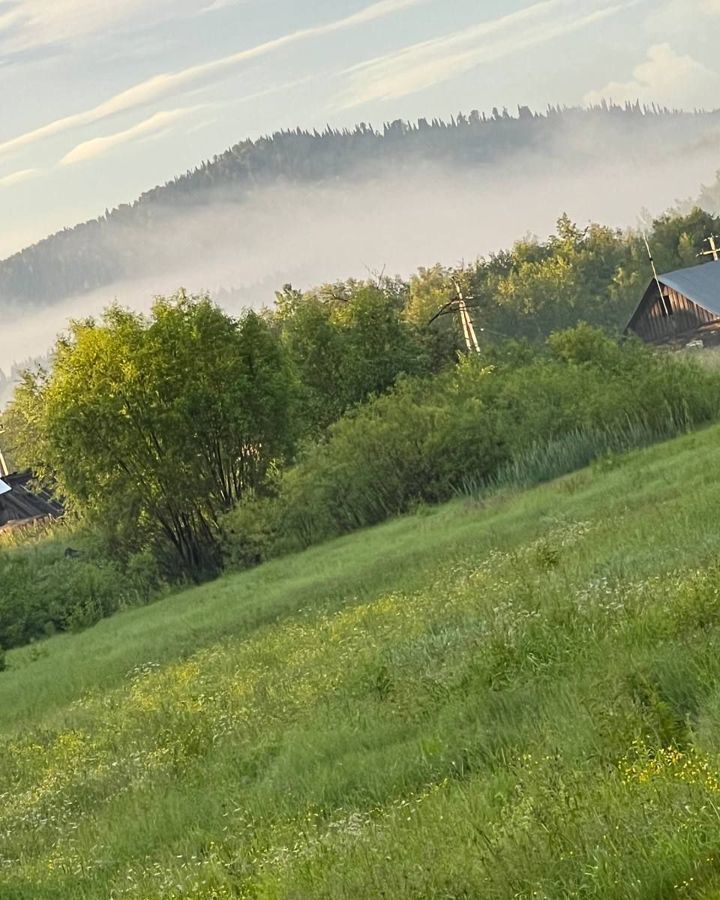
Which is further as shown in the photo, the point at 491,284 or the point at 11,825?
the point at 491,284

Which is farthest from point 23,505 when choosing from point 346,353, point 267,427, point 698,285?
point 267,427

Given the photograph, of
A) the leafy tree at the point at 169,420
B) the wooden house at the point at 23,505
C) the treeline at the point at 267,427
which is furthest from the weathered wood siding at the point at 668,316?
the leafy tree at the point at 169,420

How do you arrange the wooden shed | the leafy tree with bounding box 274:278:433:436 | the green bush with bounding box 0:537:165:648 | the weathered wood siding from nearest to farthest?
the green bush with bounding box 0:537:165:648 → the leafy tree with bounding box 274:278:433:436 → the wooden shed → the weathered wood siding

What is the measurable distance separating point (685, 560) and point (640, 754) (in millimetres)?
6090

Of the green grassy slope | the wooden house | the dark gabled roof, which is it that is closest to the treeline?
the green grassy slope

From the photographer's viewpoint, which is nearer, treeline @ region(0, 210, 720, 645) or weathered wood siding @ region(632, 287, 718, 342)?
treeline @ region(0, 210, 720, 645)

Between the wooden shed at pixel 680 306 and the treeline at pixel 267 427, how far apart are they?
27860 millimetres

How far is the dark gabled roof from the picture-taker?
258ft

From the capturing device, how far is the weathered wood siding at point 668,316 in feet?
260

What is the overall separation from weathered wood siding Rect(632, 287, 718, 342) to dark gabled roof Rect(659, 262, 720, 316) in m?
0.46

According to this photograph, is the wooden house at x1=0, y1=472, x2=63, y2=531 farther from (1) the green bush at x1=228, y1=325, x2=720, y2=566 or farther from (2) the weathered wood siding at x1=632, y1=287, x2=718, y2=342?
(1) the green bush at x1=228, y1=325, x2=720, y2=566

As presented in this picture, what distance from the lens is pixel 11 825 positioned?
12.4 meters

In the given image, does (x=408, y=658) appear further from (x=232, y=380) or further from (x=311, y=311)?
(x=311, y=311)

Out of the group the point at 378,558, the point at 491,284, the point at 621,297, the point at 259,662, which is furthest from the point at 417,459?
the point at 491,284
